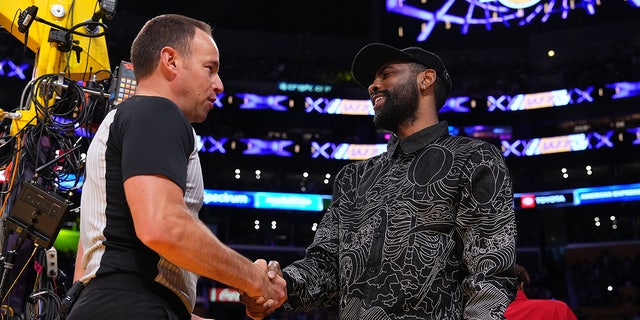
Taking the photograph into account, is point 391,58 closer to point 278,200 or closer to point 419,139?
point 419,139

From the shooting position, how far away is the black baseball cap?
3.12 meters

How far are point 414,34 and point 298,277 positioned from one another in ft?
103

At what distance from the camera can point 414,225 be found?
2.75m

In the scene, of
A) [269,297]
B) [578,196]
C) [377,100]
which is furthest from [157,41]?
[578,196]

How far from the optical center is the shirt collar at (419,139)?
9.86ft

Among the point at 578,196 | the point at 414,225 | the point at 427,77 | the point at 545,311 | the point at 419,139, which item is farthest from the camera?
the point at 578,196

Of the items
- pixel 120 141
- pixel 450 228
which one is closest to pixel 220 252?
pixel 120 141

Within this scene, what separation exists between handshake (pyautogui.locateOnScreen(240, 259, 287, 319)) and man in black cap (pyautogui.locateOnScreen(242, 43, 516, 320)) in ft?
0.05

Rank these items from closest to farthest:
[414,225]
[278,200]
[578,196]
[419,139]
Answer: [414,225], [419,139], [578,196], [278,200]

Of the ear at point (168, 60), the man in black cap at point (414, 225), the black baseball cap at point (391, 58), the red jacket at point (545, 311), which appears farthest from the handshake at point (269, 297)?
the red jacket at point (545, 311)

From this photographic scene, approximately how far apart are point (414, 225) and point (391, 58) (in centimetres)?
86

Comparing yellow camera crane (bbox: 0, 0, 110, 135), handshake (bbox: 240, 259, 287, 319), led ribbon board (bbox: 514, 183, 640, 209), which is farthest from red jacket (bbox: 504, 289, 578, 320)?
led ribbon board (bbox: 514, 183, 640, 209)

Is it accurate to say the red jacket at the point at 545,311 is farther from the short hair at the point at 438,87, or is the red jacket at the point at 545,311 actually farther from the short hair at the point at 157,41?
the short hair at the point at 157,41

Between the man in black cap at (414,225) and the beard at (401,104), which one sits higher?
the beard at (401,104)
